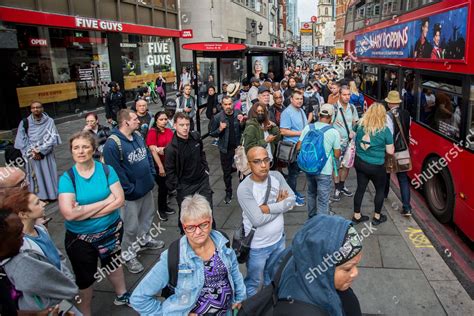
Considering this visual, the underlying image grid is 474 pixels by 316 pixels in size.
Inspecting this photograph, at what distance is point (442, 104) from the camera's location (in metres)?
6.05

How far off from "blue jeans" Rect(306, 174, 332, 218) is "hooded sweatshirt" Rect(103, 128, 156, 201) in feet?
7.40

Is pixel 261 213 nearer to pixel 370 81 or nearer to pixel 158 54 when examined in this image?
pixel 370 81

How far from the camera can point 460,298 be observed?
3943 mm

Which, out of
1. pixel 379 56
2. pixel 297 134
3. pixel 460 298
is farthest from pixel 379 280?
pixel 379 56

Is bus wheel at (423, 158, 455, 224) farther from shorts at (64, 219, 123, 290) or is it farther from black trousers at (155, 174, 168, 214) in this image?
shorts at (64, 219, 123, 290)

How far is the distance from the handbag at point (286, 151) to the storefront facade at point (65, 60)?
386 inches

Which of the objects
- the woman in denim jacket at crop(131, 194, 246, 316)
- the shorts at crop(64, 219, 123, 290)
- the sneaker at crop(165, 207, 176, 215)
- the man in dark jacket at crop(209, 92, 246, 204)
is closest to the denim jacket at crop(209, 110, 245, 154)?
the man in dark jacket at crop(209, 92, 246, 204)

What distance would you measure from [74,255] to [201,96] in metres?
9.01

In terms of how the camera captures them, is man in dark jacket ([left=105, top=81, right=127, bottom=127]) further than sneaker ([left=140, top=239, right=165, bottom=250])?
Yes

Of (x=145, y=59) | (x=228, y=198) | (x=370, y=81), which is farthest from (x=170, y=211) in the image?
(x=145, y=59)

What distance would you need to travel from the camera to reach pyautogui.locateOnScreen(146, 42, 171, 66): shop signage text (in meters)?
22.4

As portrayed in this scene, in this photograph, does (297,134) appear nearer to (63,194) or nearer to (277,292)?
(63,194)

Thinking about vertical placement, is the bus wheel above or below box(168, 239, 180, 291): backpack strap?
below

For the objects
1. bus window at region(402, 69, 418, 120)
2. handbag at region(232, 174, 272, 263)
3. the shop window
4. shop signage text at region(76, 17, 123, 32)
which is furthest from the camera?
the shop window
